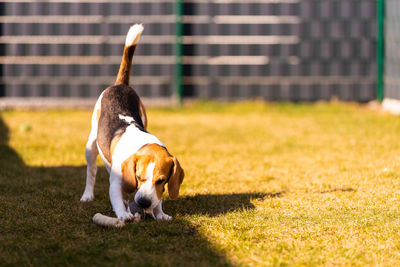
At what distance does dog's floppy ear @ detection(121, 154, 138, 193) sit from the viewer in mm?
4469

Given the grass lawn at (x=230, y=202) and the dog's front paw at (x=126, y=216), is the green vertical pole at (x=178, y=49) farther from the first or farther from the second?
the dog's front paw at (x=126, y=216)

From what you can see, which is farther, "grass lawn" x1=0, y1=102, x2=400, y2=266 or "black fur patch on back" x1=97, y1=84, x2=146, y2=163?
"black fur patch on back" x1=97, y1=84, x2=146, y2=163

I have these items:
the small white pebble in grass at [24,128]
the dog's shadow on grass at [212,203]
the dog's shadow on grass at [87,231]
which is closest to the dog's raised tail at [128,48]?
the dog's shadow on grass at [87,231]

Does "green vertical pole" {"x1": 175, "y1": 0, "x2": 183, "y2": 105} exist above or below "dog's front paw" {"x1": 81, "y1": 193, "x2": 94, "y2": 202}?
above

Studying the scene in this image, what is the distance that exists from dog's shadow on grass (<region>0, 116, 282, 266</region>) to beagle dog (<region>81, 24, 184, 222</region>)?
0.70ft

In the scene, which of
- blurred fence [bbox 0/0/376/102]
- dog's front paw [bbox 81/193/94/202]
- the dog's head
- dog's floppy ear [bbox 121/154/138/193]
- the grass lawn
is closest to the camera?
the grass lawn

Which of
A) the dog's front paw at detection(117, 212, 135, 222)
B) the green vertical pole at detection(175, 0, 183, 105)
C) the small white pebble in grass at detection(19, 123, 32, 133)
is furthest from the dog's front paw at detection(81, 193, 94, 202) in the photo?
the green vertical pole at detection(175, 0, 183, 105)

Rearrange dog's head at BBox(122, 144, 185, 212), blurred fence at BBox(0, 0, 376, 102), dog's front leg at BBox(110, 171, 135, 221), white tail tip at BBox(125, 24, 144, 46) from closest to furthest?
dog's head at BBox(122, 144, 185, 212), dog's front leg at BBox(110, 171, 135, 221), white tail tip at BBox(125, 24, 144, 46), blurred fence at BBox(0, 0, 376, 102)

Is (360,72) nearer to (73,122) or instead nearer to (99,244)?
(73,122)

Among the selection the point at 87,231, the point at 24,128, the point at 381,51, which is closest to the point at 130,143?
the point at 87,231

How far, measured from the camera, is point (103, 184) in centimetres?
621

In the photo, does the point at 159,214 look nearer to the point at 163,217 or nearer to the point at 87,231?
the point at 163,217

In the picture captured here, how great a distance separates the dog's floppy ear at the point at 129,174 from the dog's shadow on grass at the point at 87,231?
281 mm

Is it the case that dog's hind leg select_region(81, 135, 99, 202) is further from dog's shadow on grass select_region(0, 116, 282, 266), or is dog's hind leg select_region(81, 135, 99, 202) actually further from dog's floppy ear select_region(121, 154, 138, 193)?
dog's floppy ear select_region(121, 154, 138, 193)
